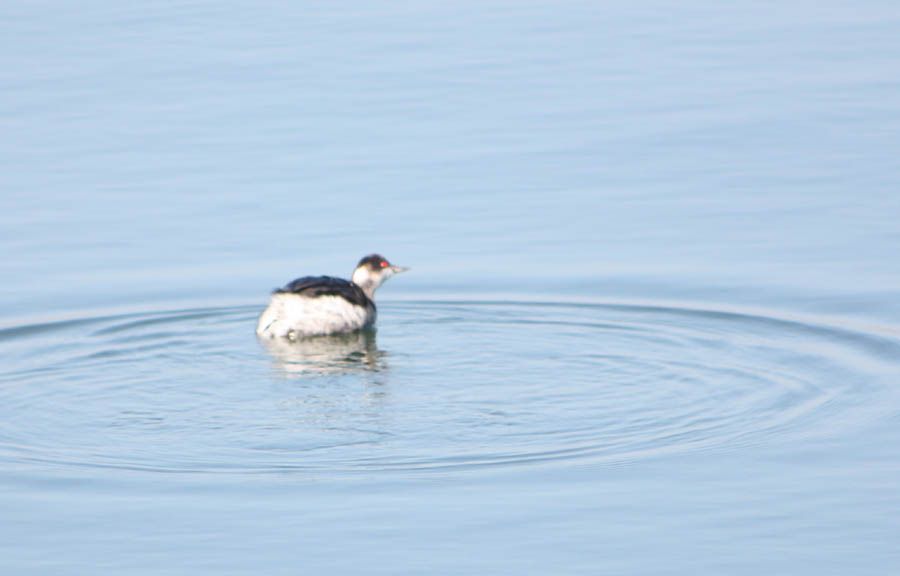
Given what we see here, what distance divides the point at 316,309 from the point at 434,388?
9.08ft

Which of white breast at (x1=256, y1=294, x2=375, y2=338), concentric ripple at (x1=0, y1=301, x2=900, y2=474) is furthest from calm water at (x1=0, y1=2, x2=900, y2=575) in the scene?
white breast at (x1=256, y1=294, x2=375, y2=338)

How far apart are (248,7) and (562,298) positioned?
17.1 m

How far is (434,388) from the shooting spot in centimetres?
1340

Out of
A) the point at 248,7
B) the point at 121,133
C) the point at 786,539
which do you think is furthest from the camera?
the point at 248,7

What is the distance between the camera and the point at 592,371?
13781 mm

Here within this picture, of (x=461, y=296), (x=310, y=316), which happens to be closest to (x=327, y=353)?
(x=310, y=316)

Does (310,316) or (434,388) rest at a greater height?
(310,316)

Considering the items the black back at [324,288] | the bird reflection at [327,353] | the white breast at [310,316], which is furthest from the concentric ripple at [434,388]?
the black back at [324,288]

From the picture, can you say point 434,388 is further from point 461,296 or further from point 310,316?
point 461,296

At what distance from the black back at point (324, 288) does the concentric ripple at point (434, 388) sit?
32 centimetres

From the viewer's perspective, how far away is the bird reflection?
48.0ft

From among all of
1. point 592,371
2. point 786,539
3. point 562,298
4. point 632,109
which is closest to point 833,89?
point 632,109

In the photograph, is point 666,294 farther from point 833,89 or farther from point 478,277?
point 833,89

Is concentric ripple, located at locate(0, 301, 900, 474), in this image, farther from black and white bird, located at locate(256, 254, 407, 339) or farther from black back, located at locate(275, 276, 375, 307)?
black back, located at locate(275, 276, 375, 307)
